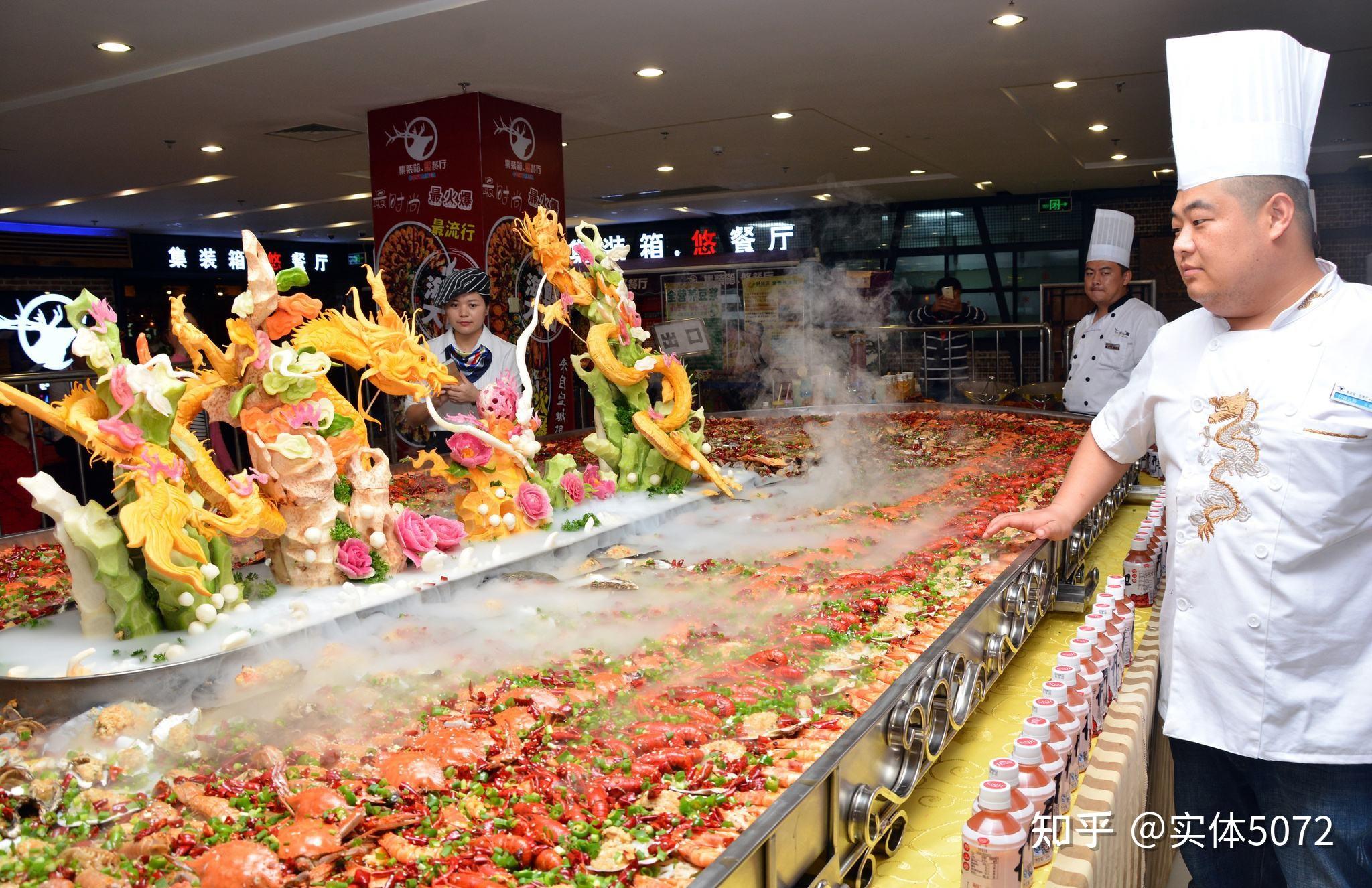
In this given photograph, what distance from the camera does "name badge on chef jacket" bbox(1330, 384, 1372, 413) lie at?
1.46 meters

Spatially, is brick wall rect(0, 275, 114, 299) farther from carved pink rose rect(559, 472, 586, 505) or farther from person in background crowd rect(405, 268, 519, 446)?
carved pink rose rect(559, 472, 586, 505)

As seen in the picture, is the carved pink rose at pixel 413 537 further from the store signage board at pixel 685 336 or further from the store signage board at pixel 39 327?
the store signage board at pixel 39 327

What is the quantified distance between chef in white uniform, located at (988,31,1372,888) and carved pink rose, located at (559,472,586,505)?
200cm

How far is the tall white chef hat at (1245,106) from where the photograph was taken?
1589mm

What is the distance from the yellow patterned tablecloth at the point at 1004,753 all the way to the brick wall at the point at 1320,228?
32.0 feet

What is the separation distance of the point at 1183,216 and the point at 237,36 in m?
5.01

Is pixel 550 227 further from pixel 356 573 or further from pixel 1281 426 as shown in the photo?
pixel 1281 426

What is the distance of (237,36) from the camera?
5.13 metres

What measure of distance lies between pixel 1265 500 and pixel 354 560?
1.98 m

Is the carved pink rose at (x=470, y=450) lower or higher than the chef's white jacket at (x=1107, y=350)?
lower

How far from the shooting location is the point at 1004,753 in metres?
2.02

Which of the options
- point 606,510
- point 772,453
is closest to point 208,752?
point 606,510

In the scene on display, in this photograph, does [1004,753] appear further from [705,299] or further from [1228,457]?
[705,299]

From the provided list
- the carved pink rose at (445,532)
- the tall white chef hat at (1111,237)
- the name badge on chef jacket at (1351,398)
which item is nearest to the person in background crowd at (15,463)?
the carved pink rose at (445,532)
